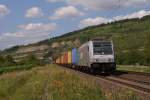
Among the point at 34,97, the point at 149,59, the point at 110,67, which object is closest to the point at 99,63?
the point at 110,67

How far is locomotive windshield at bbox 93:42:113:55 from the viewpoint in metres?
39.5

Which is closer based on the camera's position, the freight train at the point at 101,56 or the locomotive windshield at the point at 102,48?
the freight train at the point at 101,56

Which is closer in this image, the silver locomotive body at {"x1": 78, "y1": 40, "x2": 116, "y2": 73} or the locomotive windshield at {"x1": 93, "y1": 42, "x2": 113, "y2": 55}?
the silver locomotive body at {"x1": 78, "y1": 40, "x2": 116, "y2": 73}

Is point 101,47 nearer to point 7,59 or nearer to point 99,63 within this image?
point 99,63

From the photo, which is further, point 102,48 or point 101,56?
point 102,48

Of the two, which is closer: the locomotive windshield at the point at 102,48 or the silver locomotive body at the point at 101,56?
the silver locomotive body at the point at 101,56

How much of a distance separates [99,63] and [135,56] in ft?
169

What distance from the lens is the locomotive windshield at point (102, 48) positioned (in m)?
39.5

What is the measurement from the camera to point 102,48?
130ft

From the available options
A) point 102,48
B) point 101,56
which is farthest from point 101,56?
point 102,48

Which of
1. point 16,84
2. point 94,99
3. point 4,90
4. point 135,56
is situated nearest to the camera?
point 94,99

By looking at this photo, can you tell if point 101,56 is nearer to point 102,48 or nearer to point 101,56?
point 101,56

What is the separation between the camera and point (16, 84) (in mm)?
32469

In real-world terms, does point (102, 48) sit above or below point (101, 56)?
above
